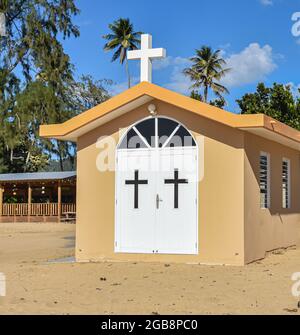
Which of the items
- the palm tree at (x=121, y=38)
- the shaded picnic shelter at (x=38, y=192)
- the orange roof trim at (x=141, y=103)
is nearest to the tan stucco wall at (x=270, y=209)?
the orange roof trim at (x=141, y=103)

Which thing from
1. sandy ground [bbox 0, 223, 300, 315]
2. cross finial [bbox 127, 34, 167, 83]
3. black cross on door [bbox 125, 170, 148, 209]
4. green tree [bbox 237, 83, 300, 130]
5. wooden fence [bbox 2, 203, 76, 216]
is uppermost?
green tree [bbox 237, 83, 300, 130]

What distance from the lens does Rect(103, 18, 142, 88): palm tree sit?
54.3 metres

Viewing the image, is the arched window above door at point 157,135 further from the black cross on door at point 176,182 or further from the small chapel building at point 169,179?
the black cross on door at point 176,182

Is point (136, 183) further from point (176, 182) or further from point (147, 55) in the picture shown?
point (147, 55)

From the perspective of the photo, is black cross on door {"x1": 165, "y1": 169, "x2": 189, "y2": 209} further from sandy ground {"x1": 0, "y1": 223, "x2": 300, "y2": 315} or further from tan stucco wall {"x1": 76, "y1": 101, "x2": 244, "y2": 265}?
sandy ground {"x1": 0, "y1": 223, "x2": 300, "y2": 315}

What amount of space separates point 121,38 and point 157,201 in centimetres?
4371

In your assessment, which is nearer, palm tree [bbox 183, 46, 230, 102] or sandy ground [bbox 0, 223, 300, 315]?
sandy ground [bbox 0, 223, 300, 315]

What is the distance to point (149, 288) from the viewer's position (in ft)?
31.7

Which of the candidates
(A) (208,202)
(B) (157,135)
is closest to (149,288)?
(A) (208,202)

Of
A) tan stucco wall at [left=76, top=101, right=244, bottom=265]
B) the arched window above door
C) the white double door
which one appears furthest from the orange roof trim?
the white double door

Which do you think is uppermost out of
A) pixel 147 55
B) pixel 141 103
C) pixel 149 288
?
pixel 147 55

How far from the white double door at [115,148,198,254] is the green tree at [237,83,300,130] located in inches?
841

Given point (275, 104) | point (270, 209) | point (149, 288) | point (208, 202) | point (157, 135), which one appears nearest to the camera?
point (149, 288)
